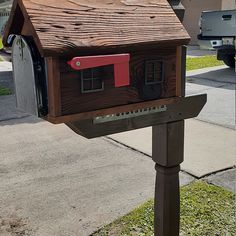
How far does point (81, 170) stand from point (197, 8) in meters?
18.1

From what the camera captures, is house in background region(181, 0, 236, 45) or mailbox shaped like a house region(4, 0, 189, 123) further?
house in background region(181, 0, 236, 45)

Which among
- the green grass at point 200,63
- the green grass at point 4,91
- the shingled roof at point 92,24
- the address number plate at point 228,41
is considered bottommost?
the green grass at point 4,91

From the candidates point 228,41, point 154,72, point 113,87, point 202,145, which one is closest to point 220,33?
point 228,41

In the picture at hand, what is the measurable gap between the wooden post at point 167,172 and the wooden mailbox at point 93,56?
0.23 m

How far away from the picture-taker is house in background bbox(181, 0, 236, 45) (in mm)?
19484

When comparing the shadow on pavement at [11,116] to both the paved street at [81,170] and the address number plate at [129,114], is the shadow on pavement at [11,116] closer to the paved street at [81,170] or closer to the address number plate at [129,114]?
the paved street at [81,170]

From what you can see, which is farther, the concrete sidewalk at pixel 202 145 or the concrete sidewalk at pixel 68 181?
the concrete sidewalk at pixel 202 145

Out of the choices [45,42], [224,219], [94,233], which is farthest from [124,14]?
[224,219]

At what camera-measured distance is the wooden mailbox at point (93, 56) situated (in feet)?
5.10

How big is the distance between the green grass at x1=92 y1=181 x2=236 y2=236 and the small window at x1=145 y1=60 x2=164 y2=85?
1.51 m

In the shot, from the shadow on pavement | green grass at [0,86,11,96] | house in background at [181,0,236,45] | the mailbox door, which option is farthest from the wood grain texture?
house in background at [181,0,236,45]

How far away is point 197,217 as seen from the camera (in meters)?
3.19

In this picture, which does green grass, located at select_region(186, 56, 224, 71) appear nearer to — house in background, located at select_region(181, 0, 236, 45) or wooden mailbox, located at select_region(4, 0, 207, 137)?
house in background, located at select_region(181, 0, 236, 45)

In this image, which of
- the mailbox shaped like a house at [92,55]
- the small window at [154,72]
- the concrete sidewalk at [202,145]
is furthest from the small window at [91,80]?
the concrete sidewalk at [202,145]
